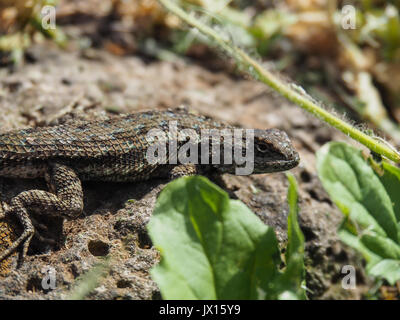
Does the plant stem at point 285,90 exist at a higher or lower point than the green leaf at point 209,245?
higher

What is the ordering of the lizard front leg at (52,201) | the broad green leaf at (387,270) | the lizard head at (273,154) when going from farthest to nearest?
1. the lizard head at (273,154)
2. the lizard front leg at (52,201)
3. the broad green leaf at (387,270)

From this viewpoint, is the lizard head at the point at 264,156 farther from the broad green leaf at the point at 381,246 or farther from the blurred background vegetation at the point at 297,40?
the blurred background vegetation at the point at 297,40

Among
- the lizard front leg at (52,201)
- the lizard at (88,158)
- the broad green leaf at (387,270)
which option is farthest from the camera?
the lizard at (88,158)

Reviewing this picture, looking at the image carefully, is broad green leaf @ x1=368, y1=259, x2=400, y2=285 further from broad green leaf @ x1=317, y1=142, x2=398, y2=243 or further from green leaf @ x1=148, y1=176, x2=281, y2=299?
green leaf @ x1=148, y1=176, x2=281, y2=299

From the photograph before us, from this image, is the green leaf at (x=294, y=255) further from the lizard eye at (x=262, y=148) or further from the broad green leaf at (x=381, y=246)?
the lizard eye at (x=262, y=148)

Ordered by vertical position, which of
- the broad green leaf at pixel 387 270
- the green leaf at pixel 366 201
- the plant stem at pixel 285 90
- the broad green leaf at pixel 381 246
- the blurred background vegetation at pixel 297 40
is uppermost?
the blurred background vegetation at pixel 297 40

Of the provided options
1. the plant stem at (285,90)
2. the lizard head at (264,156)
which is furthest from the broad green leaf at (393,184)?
the lizard head at (264,156)

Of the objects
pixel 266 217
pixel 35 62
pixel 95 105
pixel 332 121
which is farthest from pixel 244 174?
pixel 35 62

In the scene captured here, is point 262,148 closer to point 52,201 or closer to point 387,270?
point 387,270

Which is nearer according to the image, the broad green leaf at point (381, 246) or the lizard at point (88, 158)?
the broad green leaf at point (381, 246)
